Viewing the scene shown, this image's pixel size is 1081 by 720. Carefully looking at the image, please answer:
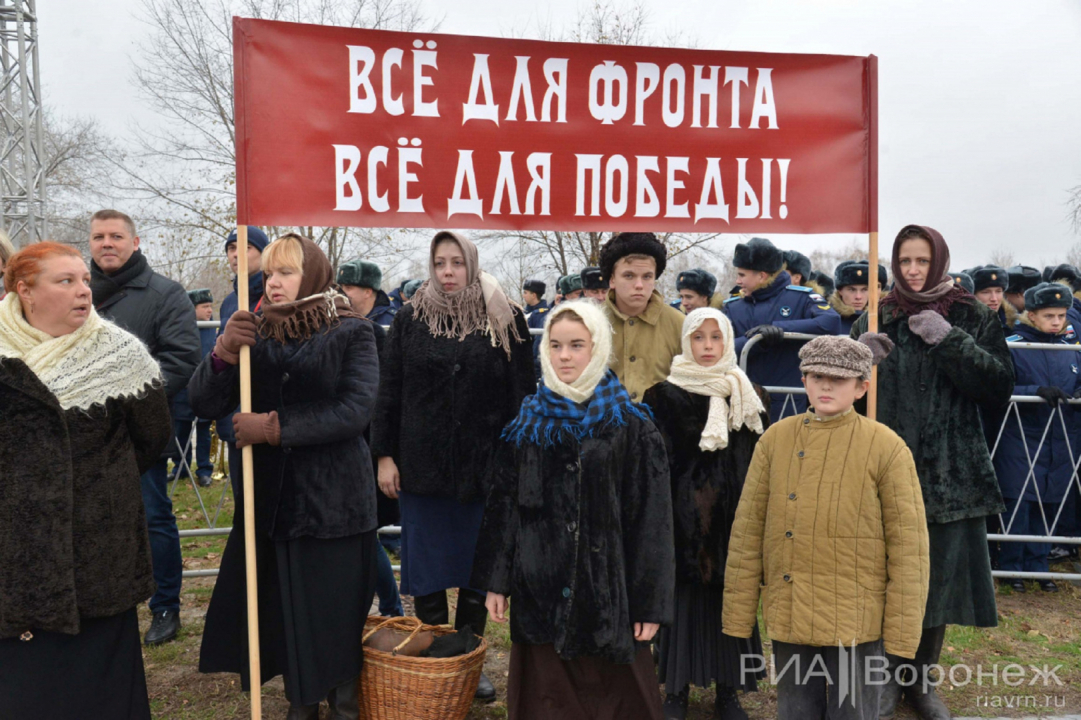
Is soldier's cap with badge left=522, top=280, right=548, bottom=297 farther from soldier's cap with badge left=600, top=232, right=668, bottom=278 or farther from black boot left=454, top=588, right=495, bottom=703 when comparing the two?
black boot left=454, top=588, right=495, bottom=703

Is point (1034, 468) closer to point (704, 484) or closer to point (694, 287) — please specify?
point (694, 287)

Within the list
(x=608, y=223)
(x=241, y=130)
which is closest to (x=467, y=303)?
(x=608, y=223)

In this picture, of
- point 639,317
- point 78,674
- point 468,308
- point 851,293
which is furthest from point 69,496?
point 851,293

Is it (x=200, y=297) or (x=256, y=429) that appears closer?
(x=256, y=429)

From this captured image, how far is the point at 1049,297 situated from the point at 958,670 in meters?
3.04

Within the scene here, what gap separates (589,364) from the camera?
3186mm

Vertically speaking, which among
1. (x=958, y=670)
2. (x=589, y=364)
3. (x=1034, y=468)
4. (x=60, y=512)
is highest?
(x=589, y=364)

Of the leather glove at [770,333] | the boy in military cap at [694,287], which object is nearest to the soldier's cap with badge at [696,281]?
the boy in military cap at [694,287]

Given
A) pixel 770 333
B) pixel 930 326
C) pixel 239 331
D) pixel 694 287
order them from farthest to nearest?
pixel 694 287, pixel 770 333, pixel 930 326, pixel 239 331

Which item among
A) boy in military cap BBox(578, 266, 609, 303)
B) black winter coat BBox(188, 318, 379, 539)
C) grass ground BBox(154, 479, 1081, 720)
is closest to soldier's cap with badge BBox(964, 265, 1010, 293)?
grass ground BBox(154, 479, 1081, 720)

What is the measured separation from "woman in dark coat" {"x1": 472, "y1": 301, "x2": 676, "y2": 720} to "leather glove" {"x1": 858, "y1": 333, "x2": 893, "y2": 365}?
118 cm

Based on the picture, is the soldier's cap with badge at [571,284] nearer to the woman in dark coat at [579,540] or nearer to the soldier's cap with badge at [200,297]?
the soldier's cap with badge at [200,297]

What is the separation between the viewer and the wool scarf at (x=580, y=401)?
3172 mm

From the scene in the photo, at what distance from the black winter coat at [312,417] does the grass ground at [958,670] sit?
110 cm
